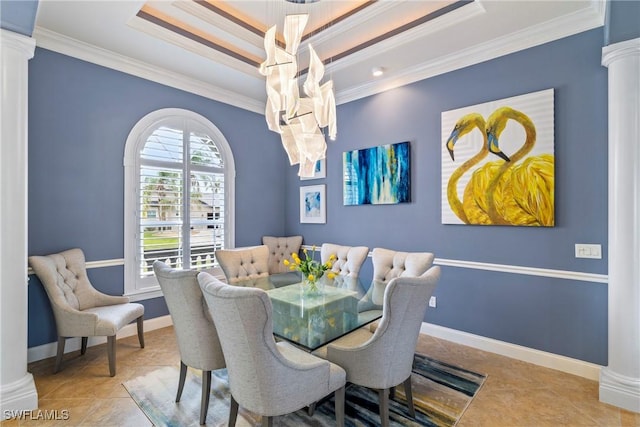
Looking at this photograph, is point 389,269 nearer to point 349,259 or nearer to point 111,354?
point 349,259

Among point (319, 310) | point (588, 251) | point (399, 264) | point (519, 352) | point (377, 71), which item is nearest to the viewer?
point (319, 310)

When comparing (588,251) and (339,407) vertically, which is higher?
(588,251)

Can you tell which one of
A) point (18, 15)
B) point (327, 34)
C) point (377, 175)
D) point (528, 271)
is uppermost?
point (327, 34)

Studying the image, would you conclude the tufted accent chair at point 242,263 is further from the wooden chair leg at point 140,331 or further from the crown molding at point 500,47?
the crown molding at point 500,47

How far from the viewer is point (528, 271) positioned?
2914 millimetres

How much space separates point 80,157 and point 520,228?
14.7 feet

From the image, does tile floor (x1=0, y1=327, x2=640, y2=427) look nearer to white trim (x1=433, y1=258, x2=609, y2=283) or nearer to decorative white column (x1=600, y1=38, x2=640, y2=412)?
decorative white column (x1=600, y1=38, x2=640, y2=412)

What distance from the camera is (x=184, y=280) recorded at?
192cm

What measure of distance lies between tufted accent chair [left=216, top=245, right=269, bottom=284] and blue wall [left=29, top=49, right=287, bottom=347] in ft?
3.91

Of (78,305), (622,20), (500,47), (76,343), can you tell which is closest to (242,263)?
(78,305)

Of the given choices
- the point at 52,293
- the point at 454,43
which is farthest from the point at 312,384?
the point at 454,43

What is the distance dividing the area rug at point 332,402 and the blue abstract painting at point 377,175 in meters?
1.94

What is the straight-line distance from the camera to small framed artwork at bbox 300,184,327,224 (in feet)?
15.0

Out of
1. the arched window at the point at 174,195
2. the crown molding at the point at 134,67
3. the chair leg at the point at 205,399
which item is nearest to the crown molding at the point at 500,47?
the crown molding at the point at 134,67
